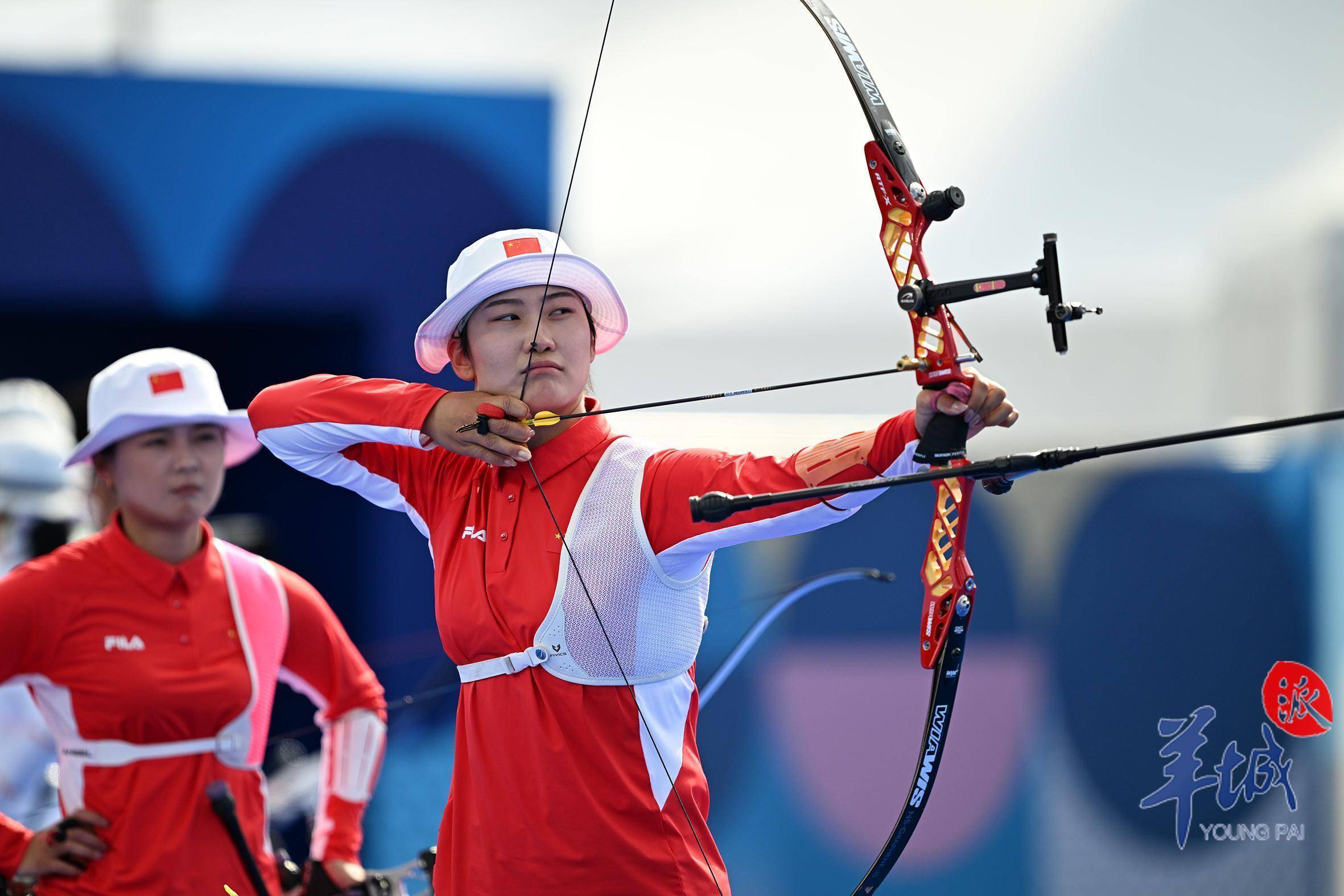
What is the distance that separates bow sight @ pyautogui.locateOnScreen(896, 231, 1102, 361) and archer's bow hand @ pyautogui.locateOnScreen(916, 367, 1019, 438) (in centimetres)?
4

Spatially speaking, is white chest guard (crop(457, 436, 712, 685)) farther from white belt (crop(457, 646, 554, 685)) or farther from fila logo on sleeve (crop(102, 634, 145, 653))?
fila logo on sleeve (crop(102, 634, 145, 653))

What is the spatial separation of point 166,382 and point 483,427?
40.2 inches

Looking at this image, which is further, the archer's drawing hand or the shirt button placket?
the archer's drawing hand

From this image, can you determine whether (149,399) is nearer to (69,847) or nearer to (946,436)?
(69,847)

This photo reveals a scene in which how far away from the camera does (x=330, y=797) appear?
231 cm

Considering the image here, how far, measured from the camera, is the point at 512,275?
150cm

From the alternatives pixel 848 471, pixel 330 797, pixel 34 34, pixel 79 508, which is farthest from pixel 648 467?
pixel 34 34

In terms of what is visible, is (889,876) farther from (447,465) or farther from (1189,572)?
(447,465)

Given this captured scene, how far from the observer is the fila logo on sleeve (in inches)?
81.7

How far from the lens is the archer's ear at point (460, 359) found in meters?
1.61

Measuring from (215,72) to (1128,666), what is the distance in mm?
2934

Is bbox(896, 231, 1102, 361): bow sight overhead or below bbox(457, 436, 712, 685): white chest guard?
overhead
